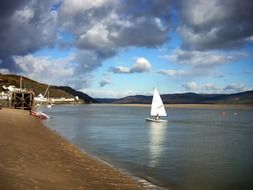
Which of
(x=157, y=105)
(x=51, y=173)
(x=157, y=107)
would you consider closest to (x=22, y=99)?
(x=157, y=107)

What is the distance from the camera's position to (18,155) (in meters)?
22.4

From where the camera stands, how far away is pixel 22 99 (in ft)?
390

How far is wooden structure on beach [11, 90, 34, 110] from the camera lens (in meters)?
118

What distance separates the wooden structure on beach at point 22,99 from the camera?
118 meters

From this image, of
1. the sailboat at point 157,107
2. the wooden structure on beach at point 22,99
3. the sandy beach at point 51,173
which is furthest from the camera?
the wooden structure on beach at point 22,99

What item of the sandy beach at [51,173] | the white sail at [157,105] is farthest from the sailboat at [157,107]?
the sandy beach at [51,173]

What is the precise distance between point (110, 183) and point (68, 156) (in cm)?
832

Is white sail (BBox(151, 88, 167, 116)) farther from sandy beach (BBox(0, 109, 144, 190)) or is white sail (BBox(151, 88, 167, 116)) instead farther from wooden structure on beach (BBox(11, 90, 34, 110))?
sandy beach (BBox(0, 109, 144, 190))

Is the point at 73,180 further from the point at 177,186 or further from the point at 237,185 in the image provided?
the point at 237,185

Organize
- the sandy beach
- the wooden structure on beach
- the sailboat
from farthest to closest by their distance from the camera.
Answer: the wooden structure on beach, the sailboat, the sandy beach

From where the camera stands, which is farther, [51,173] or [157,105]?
[157,105]

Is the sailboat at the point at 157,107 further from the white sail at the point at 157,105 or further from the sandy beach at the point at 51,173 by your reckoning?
the sandy beach at the point at 51,173

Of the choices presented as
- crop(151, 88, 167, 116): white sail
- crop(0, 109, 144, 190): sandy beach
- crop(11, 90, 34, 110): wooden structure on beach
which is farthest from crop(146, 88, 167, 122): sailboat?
crop(0, 109, 144, 190): sandy beach

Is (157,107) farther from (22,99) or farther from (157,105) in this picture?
(22,99)
